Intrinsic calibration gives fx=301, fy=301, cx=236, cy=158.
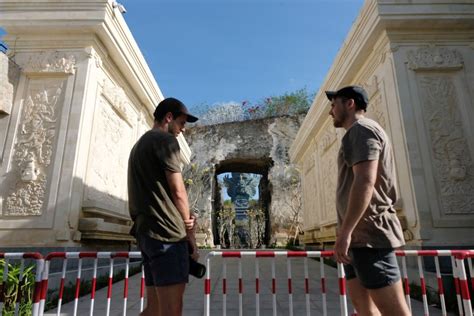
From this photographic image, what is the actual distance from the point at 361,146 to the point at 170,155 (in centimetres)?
99

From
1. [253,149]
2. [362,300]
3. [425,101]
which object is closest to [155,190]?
[362,300]

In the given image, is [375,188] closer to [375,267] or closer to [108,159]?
[375,267]

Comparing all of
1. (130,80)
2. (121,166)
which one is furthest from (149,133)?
(130,80)

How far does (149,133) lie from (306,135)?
8699 mm

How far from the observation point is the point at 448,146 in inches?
172

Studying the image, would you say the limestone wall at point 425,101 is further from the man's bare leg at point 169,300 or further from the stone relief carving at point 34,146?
the stone relief carving at point 34,146

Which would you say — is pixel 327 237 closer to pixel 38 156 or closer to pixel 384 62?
pixel 384 62

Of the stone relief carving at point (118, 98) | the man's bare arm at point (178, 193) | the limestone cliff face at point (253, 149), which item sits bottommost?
the man's bare arm at point (178, 193)

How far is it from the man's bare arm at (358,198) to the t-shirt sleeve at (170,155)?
0.90 meters

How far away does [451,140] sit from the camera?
14.4 ft

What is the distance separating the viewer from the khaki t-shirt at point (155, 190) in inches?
62.4

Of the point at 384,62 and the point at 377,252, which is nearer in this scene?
the point at 377,252

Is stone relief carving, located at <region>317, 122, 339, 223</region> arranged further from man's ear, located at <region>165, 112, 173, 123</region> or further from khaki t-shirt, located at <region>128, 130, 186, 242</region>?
khaki t-shirt, located at <region>128, 130, 186, 242</region>

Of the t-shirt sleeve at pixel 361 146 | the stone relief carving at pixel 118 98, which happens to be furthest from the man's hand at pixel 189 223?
the stone relief carving at pixel 118 98
